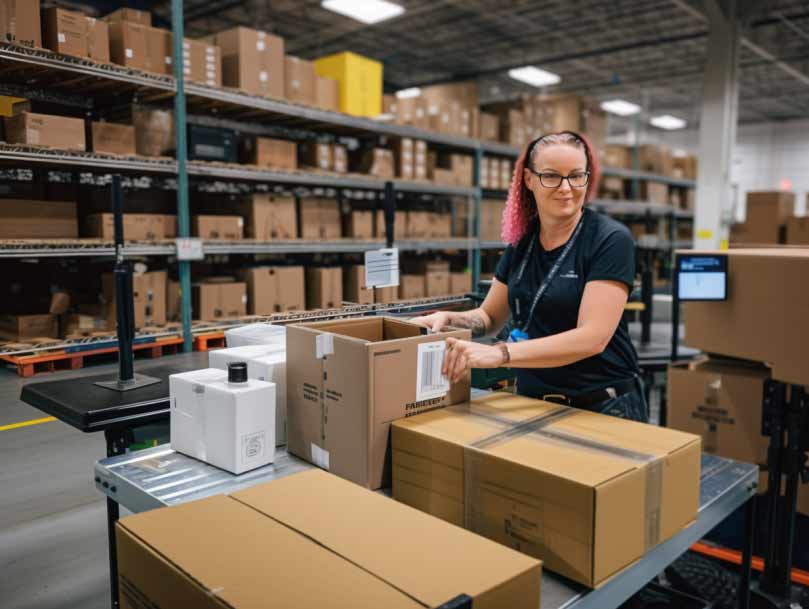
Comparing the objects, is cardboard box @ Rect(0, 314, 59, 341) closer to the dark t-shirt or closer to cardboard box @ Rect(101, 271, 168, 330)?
cardboard box @ Rect(101, 271, 168, 330)

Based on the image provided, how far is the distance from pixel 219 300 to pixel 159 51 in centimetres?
185

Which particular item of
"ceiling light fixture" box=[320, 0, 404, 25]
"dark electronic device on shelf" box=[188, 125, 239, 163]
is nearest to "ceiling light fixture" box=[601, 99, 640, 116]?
"ceiling light fixture" box=[320, 0, 404, 25]

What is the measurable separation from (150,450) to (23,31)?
3.45 m

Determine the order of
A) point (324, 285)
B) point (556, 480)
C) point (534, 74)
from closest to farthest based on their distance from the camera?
point (556, 480) → point (324, 285) → point (534, 74)

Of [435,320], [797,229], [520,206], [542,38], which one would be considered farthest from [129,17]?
[542,38]

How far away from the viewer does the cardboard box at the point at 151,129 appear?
15.1 feet

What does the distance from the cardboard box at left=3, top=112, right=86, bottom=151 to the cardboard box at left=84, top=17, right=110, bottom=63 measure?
0.45 metres

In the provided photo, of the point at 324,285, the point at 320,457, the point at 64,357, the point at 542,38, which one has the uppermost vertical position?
the point at 542,38

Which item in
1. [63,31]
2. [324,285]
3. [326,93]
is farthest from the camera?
[326,93]

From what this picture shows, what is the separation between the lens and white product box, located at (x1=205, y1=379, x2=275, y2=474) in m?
1.32

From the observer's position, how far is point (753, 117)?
1658 cm

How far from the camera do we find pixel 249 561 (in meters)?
0.88

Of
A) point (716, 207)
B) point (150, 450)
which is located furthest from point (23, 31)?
point (716, 207)

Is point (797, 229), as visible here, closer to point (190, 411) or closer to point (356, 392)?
point (356, 392)
